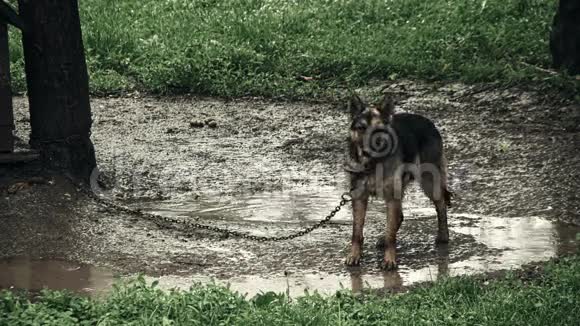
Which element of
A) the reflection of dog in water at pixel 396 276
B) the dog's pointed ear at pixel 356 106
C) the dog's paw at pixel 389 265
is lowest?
the reflection of dog in water at pixel 396 276

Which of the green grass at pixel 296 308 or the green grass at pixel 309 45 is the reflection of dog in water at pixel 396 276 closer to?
the green grass at pixel 296 308

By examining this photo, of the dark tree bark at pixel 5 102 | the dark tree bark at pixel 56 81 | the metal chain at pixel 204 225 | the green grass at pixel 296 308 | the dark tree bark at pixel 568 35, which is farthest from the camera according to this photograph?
the dark tree bark at pixel 568 35

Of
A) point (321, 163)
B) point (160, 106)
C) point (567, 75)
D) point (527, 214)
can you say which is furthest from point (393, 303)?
point (160, 106)

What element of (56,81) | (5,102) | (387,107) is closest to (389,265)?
(387,107)

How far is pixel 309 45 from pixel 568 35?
3.58m

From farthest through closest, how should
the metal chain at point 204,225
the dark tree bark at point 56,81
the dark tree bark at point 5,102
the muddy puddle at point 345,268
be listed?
1. the dark tree bark at point 56,81
2. the dark tree bark at point 5,102
3. the metal chain at point 204,225
4. the muddy puddle at point 345,268

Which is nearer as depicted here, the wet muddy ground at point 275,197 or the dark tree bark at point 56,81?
the wet muddy ground at point 275,197

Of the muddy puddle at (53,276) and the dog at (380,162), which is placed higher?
the dog at (380,162)

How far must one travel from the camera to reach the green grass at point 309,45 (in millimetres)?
13508

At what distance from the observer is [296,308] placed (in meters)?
6.49

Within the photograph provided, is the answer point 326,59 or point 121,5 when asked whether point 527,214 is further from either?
point 121,5

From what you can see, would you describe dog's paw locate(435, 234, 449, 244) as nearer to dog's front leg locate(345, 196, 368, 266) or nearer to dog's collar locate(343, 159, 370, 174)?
dog's front leg locate(345, 196, 368, 266)

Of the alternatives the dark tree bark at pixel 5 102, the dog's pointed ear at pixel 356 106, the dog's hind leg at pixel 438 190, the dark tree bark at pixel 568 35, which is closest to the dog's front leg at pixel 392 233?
the dog's hind leg at pixel 438 190

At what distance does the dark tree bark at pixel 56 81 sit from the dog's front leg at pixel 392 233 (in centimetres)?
312
